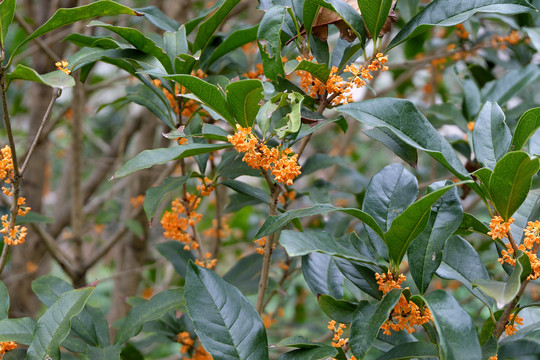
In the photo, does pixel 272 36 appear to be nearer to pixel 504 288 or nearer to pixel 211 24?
pixel 211 24

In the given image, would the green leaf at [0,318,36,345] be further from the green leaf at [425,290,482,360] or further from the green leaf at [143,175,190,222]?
the green leaf at [425,290,482,360]

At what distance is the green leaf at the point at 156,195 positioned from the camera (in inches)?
31.8

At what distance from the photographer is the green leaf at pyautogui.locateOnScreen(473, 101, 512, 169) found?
2.39ft

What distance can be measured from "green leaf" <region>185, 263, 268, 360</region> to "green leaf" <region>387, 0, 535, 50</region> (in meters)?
0.42

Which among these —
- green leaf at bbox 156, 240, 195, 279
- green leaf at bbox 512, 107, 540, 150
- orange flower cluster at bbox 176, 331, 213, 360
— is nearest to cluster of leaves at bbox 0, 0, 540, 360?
green leaf at bbox 512, 107, 540, 150

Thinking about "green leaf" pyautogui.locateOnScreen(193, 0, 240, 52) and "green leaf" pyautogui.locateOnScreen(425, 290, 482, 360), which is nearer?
"green leaf" pyautogui.locateOnScreen(425, 290, 482, 360)

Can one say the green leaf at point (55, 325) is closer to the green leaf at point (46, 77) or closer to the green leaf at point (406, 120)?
the green leaf at point (46, 77)

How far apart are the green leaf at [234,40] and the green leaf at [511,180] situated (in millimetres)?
478

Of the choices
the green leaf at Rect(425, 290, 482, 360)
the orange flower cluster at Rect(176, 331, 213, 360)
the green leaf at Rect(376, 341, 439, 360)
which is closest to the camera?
the green leaf at Rect(425, 290, 482, 360)

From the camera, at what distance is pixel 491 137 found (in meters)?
0.75

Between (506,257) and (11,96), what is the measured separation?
2124mm

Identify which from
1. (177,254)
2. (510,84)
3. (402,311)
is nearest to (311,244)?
(402,311)

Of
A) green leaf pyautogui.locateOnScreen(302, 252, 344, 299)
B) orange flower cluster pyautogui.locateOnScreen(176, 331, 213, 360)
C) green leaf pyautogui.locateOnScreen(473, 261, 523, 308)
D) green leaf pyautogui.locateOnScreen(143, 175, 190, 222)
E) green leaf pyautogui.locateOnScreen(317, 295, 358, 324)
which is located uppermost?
green leaf pyautogui.locateOnScreen(473, 261, 523, 308)

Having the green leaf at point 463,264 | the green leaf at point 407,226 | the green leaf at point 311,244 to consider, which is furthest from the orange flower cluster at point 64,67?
the green leaf at point 463,264
